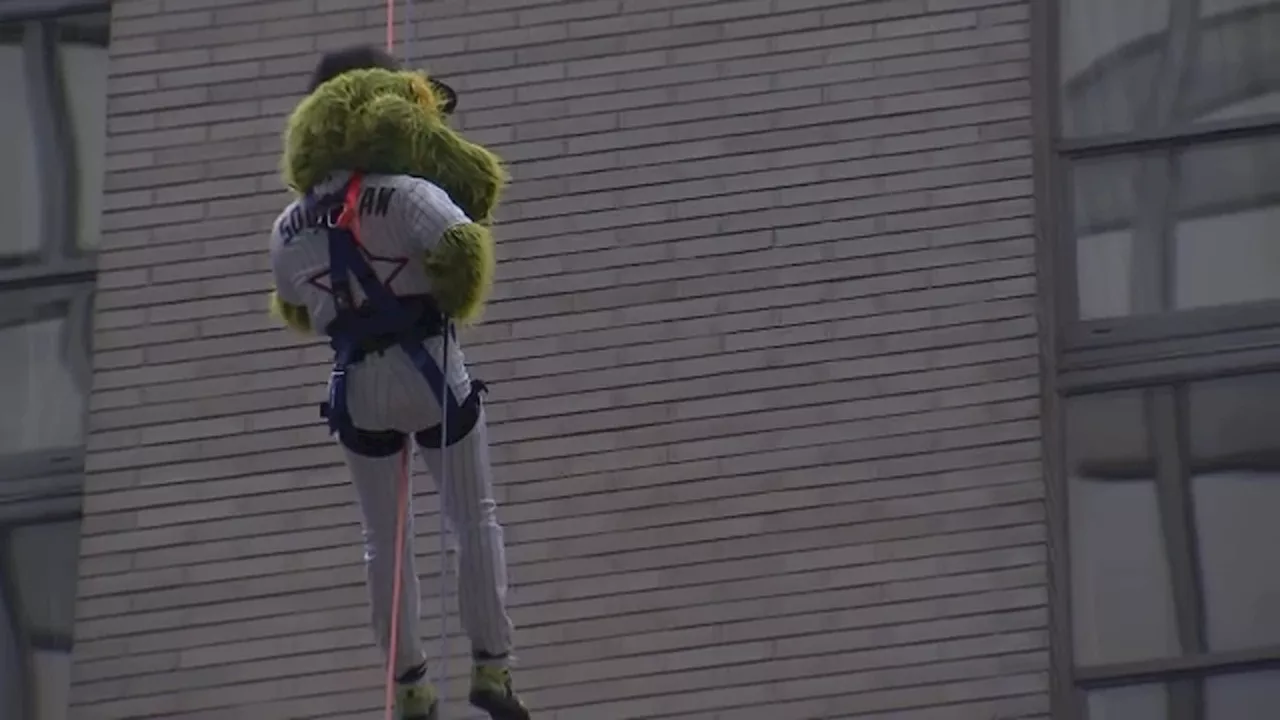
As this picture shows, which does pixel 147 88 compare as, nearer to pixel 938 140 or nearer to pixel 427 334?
pixel 938 140

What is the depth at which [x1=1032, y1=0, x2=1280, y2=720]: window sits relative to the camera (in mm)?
12320

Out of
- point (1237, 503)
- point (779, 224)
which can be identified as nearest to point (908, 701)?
point (1237, 503)

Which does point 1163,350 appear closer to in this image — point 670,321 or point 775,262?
point 775,262

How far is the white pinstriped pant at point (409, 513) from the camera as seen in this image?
976cm

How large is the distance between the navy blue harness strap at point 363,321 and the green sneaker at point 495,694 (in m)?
0.67

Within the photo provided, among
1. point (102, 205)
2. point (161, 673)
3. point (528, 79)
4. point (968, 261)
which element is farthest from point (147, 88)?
point (968, 261)

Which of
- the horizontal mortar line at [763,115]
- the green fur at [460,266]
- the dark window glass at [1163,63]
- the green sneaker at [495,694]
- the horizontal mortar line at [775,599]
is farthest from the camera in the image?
the dark window glass at [1163,63]

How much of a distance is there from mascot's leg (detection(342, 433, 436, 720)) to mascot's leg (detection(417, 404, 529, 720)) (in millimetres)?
136

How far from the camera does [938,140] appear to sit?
1283 centimetres

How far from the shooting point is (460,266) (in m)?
9.64

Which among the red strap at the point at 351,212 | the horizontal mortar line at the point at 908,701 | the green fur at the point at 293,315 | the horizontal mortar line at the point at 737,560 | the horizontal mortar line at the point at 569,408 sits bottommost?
the horizontal mortar line at the point at 908,701

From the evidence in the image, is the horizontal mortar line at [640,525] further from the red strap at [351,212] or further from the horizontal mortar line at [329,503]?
the red strap at [351,212]

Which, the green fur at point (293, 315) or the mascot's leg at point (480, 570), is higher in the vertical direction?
the green fur at point (293, 315)

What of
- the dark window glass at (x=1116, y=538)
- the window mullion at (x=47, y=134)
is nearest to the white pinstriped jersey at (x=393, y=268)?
the dark window glass at (x=1116, y=538)
